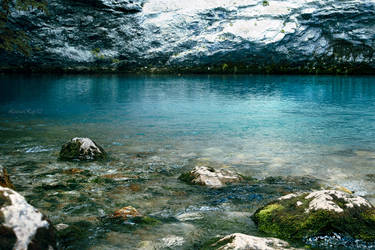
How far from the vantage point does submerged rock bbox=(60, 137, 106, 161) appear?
25.6 ft

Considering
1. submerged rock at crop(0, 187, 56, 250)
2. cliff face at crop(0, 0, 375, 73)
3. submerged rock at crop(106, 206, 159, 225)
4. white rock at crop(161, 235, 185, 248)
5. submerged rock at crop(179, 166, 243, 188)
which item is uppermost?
cliff face at crop(0, 0, 375, 73)

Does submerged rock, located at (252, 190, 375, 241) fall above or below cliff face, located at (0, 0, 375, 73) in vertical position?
below

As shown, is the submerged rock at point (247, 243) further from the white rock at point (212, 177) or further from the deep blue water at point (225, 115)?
the deep blue water at point (225, 115)

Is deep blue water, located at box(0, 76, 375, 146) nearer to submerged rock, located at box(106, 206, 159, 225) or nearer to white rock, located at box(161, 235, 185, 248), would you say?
submerged rock, located at box(106, 206, 159, 225)

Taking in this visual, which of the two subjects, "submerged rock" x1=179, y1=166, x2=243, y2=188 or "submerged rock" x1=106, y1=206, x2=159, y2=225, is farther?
"submerged rock" x1=179, y1=166, x2=243, y2=188

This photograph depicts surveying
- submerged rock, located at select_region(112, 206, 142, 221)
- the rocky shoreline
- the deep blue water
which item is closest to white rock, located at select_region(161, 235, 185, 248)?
the rocky shoreline

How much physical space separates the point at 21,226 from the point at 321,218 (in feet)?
10.1

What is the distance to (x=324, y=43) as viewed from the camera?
50562 millimetres

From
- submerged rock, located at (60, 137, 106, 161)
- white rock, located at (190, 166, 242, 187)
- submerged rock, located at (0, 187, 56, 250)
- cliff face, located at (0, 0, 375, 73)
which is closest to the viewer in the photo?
submerged rock, located at (0, 187, 56, 250)

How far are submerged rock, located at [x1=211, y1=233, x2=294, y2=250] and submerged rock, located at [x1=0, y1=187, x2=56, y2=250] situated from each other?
1.60 metres

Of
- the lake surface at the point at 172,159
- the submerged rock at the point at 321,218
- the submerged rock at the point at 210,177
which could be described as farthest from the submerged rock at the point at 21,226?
the submerged rock at the point at 210,177

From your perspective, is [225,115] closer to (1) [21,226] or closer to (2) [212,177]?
(2) [212,177]

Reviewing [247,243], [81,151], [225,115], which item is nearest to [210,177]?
[247,243]

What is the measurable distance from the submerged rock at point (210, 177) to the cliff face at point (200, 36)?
1806 inches
